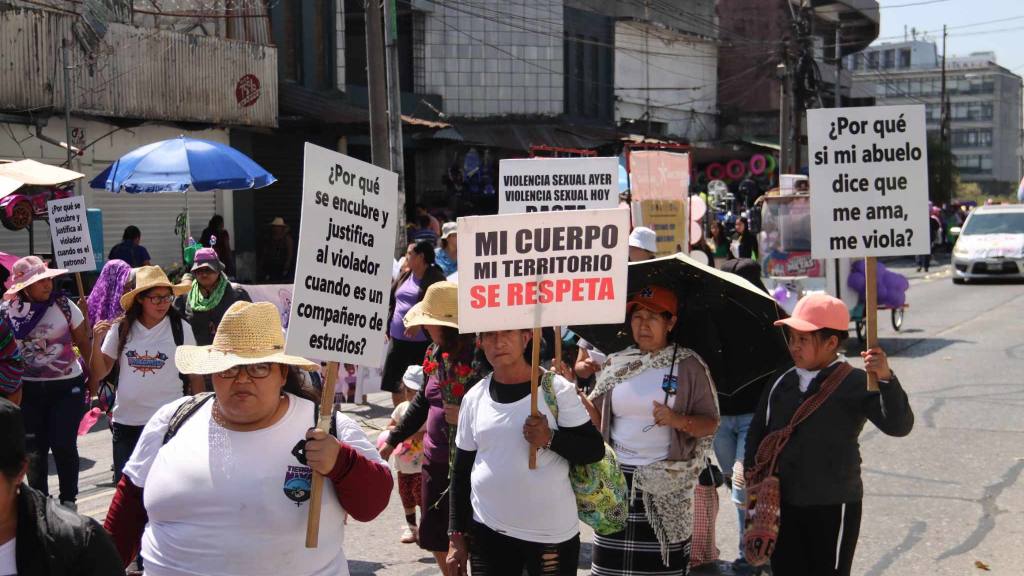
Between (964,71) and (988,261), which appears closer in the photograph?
(988,261)

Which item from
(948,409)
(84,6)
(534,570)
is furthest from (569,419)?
(84,6)

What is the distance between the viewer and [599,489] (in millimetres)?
4664

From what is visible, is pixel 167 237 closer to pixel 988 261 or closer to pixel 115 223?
pixel 115 223

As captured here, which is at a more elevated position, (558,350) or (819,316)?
(819,316)

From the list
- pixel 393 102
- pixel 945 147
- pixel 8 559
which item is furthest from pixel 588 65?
pixel 945 147

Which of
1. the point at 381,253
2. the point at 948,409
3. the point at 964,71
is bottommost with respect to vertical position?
the point at 948,409

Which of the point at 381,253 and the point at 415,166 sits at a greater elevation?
the point at 415,166

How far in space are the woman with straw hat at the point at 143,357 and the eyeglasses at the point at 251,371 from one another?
11.4 ft

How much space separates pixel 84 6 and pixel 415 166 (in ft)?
35.7

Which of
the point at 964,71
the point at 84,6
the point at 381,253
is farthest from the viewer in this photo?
the point at 964,71

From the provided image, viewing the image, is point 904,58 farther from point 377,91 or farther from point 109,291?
point 109,291

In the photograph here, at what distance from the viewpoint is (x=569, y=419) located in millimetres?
4570

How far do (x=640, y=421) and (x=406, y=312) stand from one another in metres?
4.88

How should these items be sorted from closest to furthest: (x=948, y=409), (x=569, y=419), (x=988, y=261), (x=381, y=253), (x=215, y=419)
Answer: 1. (x=215, y=419)
2. (x=381, y=253)
3. (x=569, y=419)
4. (x=948, y=409)
5. (x=988, y=261)
